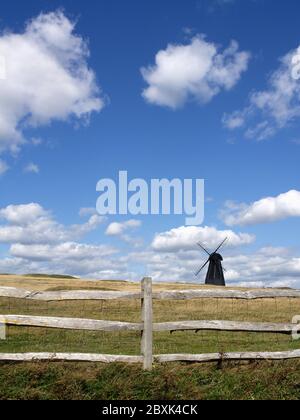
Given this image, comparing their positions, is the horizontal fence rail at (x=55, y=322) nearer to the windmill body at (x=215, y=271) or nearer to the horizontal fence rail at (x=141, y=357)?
the horizontal fence rail at (x=141, y=357)

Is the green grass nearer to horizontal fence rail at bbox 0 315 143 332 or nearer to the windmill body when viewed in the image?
horizontal fence rail at bbox 0 315 143 332

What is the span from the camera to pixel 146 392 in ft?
28.9

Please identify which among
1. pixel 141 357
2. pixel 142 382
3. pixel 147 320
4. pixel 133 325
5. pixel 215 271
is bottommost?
pixel 142 382

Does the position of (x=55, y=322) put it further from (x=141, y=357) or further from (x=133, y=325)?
(x=141, y=357)

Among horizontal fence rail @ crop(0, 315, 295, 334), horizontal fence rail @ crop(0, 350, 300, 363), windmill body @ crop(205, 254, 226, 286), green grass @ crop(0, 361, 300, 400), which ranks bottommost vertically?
green grass @ crop(0, 361, 300, 400)

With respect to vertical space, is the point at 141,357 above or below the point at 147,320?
below

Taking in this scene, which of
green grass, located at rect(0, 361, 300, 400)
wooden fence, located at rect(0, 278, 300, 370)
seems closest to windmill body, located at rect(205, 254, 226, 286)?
wooden fence, located at rect(0, 278, 300, 370)

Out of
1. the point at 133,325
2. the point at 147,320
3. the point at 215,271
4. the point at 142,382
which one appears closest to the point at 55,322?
the point at 133,325

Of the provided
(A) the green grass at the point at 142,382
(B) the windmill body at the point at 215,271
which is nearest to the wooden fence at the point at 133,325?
(A) the green grass at the point at 142,382

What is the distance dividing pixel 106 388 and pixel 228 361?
3.01 metres
